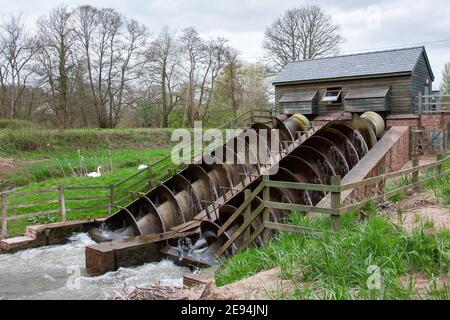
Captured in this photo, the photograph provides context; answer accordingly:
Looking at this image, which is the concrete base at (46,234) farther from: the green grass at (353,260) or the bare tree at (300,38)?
the bare tree at (300,38)

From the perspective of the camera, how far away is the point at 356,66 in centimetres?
1686

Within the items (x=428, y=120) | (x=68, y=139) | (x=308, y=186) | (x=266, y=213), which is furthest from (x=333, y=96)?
(x=68, y=139)

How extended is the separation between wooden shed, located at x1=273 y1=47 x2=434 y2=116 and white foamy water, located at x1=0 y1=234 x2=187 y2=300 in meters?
10.8

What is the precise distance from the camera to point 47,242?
32.8ft

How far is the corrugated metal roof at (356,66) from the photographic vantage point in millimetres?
15641

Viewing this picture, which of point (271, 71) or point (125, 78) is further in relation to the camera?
point (271, 71)

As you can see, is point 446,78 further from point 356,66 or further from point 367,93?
point 367,93

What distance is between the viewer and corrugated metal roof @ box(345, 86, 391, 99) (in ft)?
50.1

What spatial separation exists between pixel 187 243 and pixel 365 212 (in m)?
4.25

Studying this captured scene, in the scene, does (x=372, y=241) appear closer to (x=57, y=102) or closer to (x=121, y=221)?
(x=121, y=221)

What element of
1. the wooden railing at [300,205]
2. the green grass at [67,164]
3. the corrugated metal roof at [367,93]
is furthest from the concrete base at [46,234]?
the corrugated metal roof at [367,93]

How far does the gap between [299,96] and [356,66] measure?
263cm

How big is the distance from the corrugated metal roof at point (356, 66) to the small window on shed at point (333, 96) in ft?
1.87
